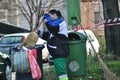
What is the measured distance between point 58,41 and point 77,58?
821 millimetres

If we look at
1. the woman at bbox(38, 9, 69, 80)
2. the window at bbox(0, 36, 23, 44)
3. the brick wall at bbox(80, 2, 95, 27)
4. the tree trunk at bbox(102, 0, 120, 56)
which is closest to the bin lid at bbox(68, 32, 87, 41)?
the woman at bbox(38, 9, 69, 80)

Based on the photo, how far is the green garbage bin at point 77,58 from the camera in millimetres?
10875

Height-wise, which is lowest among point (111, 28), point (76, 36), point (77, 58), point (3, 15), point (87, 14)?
point (87, 14)

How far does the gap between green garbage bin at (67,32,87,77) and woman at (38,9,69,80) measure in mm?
540

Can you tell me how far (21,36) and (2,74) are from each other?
6.96 m

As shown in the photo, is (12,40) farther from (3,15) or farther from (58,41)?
(3,15)

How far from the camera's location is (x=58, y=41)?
10305mm

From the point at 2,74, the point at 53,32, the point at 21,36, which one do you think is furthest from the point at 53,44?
the point at 21,36

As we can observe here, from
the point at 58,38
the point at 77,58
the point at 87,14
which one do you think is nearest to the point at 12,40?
the point at 77,58

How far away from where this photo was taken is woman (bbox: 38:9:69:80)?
1020 centimetres

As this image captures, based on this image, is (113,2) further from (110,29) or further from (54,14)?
(54,14)

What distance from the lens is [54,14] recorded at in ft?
34.3

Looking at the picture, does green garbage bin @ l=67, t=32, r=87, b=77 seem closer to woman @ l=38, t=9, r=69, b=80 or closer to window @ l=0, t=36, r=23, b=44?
woman @ l=38, t=9, r=69, b=80

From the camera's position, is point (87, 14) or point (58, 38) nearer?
point (58, 38)
